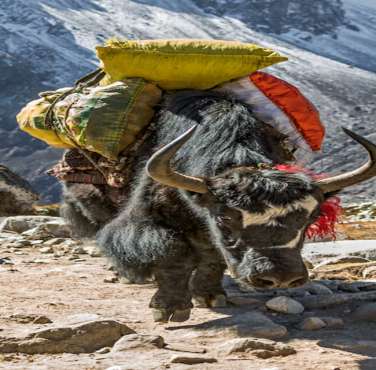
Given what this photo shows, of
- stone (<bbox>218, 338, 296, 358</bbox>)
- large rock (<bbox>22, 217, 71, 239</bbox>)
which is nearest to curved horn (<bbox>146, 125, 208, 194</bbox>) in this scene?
stone (<bbox>218, 338, 296, 358</bbox>)

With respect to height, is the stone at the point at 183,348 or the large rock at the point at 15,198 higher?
the stone at the point at 183,348

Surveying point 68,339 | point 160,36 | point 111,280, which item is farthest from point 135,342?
point 160,36

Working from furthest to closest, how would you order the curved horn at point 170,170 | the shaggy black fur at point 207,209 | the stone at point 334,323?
the stone at point 334,323, the shaggy black fur at point 207,209, the curved horn at point 170,170

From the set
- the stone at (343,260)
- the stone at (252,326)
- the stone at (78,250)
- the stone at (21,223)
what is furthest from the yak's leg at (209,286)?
the stone at (21,223)

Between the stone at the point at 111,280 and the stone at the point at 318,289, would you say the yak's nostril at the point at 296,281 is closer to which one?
the stone at the point at 318,289

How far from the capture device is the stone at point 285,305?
4238 millimetres

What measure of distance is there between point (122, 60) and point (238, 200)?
1.72 metres

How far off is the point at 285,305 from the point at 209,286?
0.64 metres

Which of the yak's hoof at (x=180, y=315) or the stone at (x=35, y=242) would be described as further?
the stone at (x=35, y=242)

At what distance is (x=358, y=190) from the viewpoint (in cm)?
6638

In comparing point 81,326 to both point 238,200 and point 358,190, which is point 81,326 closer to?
point 238,200

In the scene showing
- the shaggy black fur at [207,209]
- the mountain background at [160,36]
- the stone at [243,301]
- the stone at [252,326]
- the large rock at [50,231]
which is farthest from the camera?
the mountain background at [160,36]

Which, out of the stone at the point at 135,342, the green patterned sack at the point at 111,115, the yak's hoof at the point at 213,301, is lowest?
the yak's hoof at the point at 213,301

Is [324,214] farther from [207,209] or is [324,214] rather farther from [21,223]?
[21,223]
